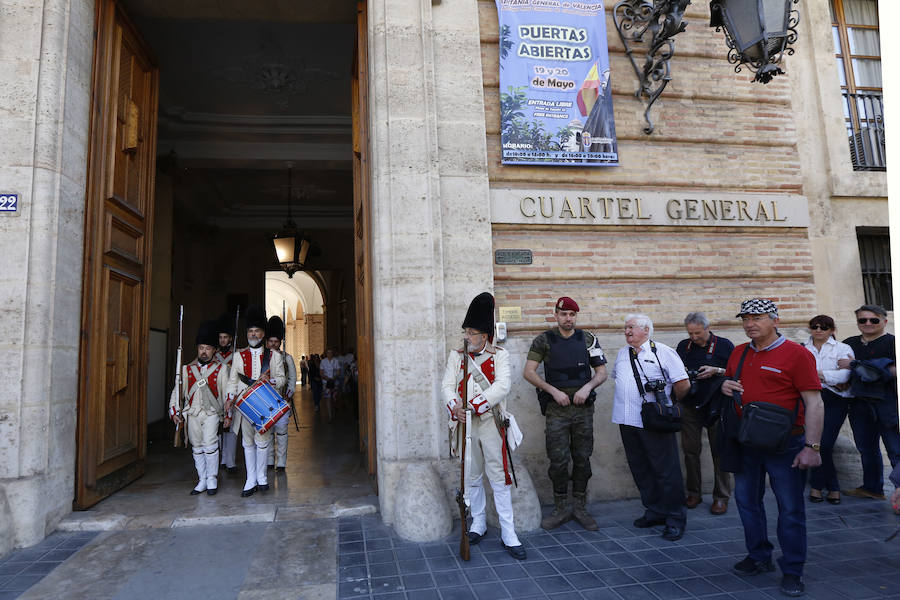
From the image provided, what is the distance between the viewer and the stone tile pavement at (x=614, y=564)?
3334 mm

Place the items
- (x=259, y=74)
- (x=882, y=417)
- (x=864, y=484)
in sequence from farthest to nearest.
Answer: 1. (x=259, y=74)
2. (x=864, y=484)
3. (x=882, y=417)

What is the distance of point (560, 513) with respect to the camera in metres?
4.55

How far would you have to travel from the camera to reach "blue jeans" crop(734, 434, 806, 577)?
3.35 metres

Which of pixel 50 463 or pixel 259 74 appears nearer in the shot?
pixel 50 463

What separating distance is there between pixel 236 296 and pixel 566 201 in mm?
11591

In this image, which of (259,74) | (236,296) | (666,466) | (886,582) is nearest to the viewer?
(886,582)

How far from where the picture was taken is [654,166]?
18.9 ft

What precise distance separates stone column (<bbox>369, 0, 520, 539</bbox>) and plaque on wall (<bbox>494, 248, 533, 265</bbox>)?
218 mm

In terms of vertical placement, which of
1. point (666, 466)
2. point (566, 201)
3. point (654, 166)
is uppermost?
point (654, 166)

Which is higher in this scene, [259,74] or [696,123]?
[259,74]

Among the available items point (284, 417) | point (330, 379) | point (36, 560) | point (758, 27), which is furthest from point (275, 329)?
point (758, 27)

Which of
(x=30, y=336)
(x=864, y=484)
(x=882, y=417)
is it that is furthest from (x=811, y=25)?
(x=30, y=336)

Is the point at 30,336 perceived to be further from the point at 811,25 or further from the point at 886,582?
the point at 811,25

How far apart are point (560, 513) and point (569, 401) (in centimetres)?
96
